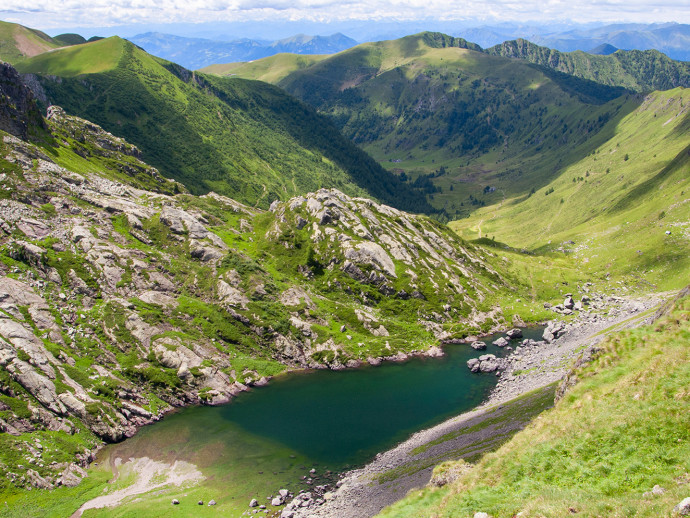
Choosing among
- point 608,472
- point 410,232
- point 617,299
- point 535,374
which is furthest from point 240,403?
point 617,299

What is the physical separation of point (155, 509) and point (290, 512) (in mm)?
18744

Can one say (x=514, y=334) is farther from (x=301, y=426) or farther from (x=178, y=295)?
(x=178, y=295)

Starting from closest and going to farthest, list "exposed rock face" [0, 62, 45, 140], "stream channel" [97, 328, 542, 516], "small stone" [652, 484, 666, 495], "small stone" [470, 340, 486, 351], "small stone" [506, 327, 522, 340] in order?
"small stone" [652, 484, 666, 495], "stream channel" [97, 328, 542, 516], "small stone" [470, 340, 486, 351], "small stone" [506, 327, 522, 340], "exposed rock face" [0, 62, 45, 140]

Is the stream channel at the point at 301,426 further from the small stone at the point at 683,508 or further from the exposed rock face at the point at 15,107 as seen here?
the exposed rock face at the point at 15,107

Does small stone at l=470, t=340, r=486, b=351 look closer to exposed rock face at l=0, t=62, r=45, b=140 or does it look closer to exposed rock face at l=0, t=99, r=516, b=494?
exposed rock face at l=0, t=99, r=516, b=494

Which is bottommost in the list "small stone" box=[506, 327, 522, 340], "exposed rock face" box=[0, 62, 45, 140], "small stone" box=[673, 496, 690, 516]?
"small stone" box=[506, 327, 522, 340]

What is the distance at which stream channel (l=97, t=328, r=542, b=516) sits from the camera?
67.3 m

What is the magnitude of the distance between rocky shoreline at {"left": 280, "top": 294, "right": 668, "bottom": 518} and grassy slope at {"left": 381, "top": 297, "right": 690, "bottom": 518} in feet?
33.8

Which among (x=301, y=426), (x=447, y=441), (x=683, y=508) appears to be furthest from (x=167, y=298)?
(x=683, y=508)

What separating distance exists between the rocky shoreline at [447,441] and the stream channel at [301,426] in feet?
12.6

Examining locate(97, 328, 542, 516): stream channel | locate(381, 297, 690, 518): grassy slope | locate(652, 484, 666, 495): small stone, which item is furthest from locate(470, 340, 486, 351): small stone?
locate(652, 484, 666, 495): small stone

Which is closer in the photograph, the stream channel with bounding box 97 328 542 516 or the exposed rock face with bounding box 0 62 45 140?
the stream channel with bounding box 97 328 542 516

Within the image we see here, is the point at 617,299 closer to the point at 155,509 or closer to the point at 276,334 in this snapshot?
the point at 276,334

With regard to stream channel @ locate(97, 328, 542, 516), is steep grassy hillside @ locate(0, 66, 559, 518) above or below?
above
